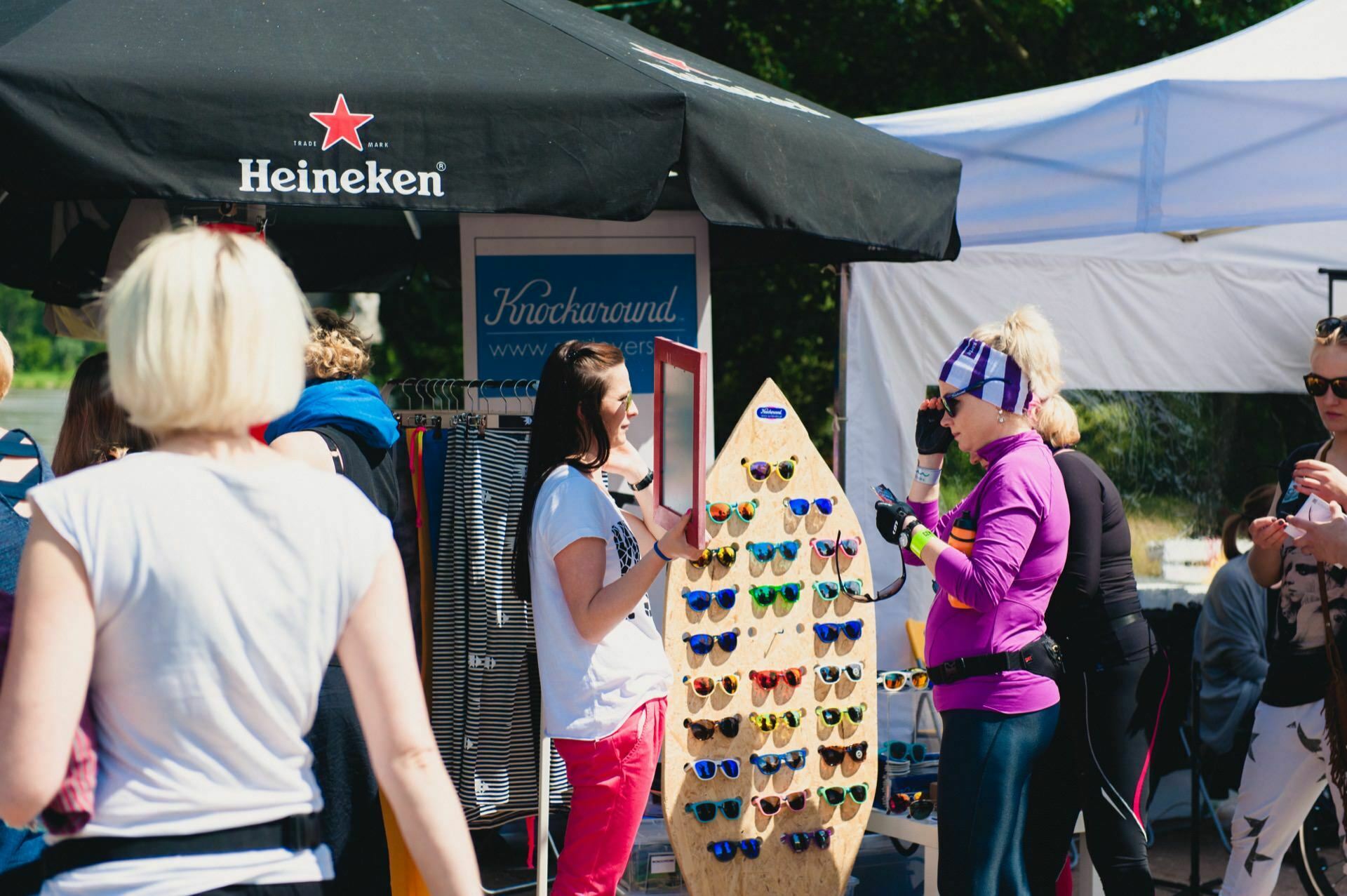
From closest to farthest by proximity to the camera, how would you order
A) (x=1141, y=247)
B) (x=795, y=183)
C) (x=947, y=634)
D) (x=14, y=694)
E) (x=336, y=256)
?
1. (x=14, y=694)
2. (x=947, y=634)
3. (x=795, y=183)
4. (x=336, y=256)
5. (x=1141, y=247)

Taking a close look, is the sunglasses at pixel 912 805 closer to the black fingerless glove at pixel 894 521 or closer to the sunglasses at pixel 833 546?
the sunglasses at pixel 833 546

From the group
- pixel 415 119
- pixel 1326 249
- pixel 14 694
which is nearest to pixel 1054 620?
pixel 415 119

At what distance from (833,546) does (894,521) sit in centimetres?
74

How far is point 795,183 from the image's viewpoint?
11.0 ft

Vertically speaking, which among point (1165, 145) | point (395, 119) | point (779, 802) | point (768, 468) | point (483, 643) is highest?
point (1165, 145)

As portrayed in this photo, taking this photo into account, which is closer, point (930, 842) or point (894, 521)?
point (894, 521)

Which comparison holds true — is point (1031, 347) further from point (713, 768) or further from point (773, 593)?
point (713, 768)

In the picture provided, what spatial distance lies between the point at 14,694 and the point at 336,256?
488cm

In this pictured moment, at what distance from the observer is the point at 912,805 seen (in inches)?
158

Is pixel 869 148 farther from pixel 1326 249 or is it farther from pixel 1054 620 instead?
pixel 1326 249

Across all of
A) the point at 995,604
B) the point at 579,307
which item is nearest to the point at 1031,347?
the point at 995,604

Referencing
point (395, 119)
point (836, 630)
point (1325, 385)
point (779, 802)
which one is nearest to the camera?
point (395, 119)

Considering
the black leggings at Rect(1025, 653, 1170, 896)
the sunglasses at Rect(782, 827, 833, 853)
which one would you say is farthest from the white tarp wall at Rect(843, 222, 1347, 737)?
the black leggings at Rect(1025, 653, 1170, 896)

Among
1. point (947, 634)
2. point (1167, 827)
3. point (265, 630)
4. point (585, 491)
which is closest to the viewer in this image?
point (265, 630)
